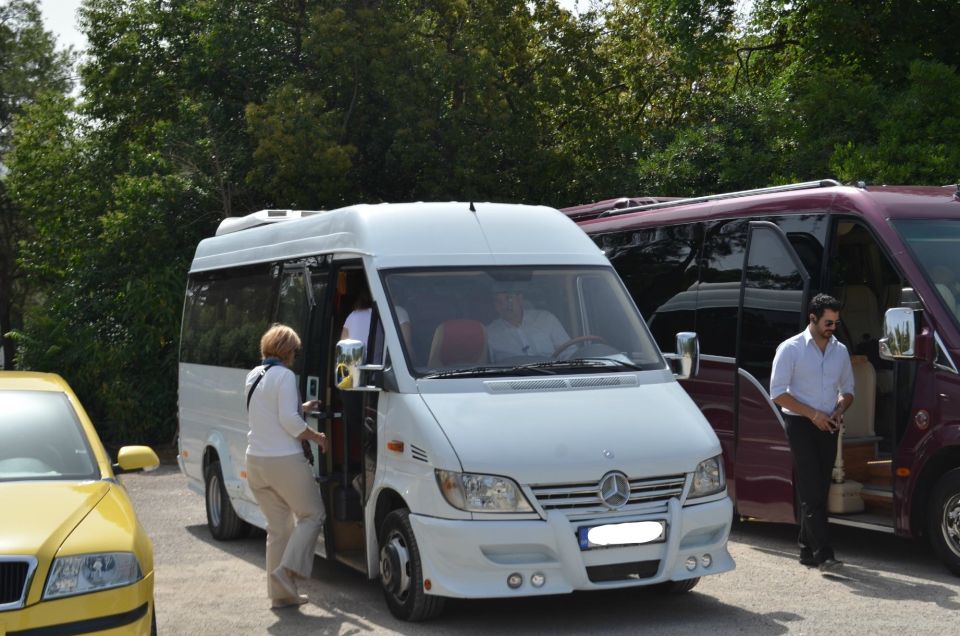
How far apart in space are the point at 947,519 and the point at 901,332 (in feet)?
4.23

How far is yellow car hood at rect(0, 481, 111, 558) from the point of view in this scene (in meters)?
5.89

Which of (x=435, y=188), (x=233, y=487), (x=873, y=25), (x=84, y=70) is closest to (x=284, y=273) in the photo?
(x=233, y=487)

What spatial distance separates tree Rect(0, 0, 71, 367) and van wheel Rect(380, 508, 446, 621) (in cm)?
3421

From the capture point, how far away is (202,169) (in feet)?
73.9

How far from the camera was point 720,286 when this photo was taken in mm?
11391

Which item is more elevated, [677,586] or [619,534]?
[619,534]

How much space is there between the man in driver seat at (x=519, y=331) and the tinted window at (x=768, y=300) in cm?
270

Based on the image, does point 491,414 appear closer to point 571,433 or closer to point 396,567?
point 571,433

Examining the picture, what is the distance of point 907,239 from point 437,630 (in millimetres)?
4516

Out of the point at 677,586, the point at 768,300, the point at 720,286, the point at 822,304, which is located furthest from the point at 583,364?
the point at 720,286

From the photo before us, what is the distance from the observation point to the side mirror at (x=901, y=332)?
29.8 feet

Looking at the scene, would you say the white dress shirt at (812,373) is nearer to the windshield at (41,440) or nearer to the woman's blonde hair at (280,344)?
the woman's blonde hair at (280,344)

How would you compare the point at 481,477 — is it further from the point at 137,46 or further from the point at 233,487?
the point at 137,46

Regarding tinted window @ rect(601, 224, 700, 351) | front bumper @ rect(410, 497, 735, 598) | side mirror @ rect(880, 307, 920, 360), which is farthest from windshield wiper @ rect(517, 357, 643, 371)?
tinted window @ rect(601, 224, 700, 351)
